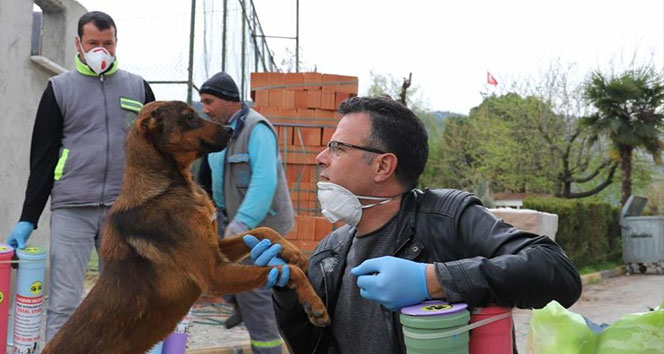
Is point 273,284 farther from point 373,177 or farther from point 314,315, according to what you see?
point 373,177

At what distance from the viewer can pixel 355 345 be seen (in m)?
2.41

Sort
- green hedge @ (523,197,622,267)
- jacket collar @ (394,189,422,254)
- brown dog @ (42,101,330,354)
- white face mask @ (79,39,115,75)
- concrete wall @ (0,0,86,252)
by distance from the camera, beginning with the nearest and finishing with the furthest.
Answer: jacket collar @ (394,189,422,254) < brown dog @ (42,101,330,354) < white face mask @ (79,39,115,75) < concrete wall @ (0,0,86,252) < green hedge @ (523,197,622,267)

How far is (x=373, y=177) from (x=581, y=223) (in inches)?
570

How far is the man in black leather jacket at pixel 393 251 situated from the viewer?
6.27 feet

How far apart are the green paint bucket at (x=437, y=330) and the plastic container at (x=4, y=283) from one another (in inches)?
124

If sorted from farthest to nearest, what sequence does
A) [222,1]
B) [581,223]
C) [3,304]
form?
1. [581,223]
2. [222,1]
3. [3,304]

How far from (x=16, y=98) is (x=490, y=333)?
6060mm

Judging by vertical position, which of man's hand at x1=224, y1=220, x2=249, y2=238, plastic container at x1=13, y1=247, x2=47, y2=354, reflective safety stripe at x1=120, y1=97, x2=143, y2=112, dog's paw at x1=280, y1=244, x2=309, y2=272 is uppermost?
reflective safety stripe at x1=120, y1=97, x2=143, y2=112

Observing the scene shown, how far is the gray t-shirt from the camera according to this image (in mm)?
2338

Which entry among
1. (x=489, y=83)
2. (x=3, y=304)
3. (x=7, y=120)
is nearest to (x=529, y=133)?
(x=489, y=83)

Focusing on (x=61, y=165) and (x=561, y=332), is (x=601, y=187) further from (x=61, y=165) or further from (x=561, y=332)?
(x=561, y=332)

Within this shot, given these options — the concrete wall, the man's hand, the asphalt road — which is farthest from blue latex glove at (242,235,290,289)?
the asphalt road

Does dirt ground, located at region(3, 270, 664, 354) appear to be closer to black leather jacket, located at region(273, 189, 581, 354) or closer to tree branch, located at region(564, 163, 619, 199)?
black leather jacket, located at region(273, 189, 581, 354)

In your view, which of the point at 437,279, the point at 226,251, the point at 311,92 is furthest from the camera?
the point at 311,92
